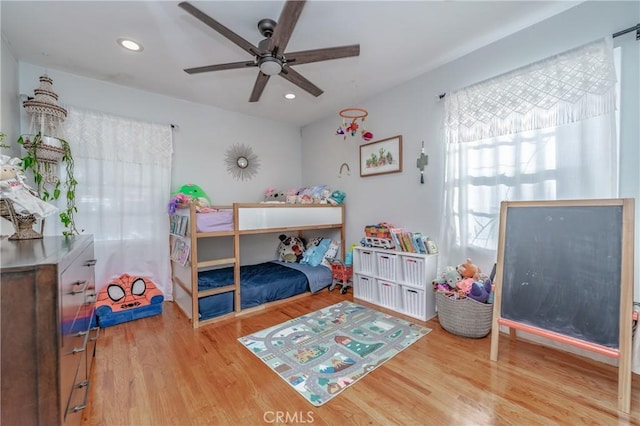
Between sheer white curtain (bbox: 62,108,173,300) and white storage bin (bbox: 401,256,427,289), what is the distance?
2.62m

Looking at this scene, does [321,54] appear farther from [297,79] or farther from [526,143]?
[526,143]

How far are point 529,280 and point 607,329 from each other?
41 centimetres

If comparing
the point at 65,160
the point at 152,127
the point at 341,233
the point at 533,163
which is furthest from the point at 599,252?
the point at 65,160

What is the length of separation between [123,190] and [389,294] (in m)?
3.02

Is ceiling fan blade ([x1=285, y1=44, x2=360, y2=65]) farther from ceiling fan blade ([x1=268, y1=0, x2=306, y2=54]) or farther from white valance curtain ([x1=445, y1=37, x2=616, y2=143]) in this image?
white valance curtain ([x1=445, y1=37, x2=616, y2=143])

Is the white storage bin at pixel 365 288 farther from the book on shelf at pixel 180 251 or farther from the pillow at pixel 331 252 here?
the book on shelf at pixel 180 251

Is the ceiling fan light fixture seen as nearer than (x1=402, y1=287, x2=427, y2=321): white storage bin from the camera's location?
Yes

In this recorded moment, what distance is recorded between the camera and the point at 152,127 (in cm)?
296

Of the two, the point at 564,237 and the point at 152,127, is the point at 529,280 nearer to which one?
the point at 564,237

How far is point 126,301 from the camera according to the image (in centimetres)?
256

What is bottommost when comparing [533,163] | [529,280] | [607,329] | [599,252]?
[607,329]

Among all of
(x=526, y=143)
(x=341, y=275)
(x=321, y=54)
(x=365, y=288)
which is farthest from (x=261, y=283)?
(x=526, y=143)

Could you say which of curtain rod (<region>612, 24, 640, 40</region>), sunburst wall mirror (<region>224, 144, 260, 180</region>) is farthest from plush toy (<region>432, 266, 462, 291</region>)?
sunburst wall mirror (<region>224, 144, 260, 180</region>)

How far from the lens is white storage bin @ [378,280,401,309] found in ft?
8.73
